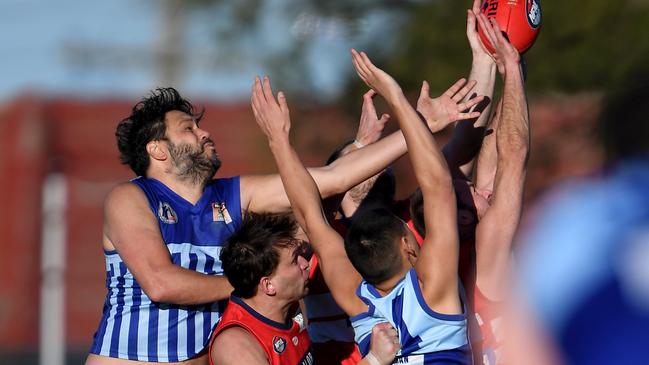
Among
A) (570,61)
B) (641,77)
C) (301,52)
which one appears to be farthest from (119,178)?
(641,77)

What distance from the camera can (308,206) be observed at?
13.7ft

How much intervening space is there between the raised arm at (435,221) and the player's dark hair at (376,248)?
15 cm

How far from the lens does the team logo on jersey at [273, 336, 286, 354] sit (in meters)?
4.25

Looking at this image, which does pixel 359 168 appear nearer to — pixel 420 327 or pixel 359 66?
pixel 359 66

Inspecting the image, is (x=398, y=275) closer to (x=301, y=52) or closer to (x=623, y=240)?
(x=623, y=240)

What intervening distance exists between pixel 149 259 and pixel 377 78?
3.93ft

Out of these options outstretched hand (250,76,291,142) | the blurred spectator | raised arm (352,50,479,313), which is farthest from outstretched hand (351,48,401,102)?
the blurred spectator

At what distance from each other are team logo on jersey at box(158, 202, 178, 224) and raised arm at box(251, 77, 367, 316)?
24.5 inches

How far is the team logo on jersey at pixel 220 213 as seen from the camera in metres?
4.71

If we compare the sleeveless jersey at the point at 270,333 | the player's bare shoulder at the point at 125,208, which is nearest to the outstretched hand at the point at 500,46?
the sleeveless jersey at the point at 270,333

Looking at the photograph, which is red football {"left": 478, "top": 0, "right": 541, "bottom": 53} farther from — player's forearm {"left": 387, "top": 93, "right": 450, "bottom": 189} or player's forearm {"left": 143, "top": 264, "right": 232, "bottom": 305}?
player's forearm {"left": 143, "top": 264, "right": 232, "bottom": 305}

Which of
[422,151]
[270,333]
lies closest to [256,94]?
[422,151]

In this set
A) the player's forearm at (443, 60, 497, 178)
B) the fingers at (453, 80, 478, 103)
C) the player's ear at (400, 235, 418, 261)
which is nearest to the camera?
the player's ear at (400, 235, 418, 261)

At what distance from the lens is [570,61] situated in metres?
13.1
